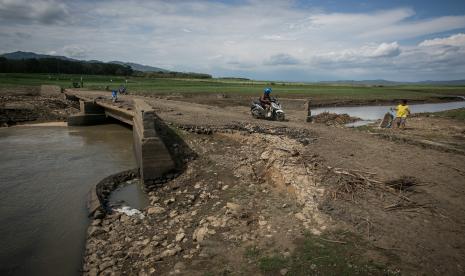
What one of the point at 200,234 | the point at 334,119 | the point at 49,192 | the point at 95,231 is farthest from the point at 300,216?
the point at 334,119

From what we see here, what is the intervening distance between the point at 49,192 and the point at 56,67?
84521 mm

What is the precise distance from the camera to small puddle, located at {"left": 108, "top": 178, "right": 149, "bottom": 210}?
28.8 feet

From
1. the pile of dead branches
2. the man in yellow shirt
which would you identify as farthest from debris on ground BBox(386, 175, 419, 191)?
the man in yellow shirt

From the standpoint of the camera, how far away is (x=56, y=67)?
8150cm

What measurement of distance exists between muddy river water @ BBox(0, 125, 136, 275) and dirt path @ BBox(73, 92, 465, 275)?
7.82ft

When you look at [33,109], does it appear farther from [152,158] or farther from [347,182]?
[347,182]

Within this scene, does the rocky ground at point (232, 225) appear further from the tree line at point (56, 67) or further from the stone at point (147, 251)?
the tree line at point (56, 67)

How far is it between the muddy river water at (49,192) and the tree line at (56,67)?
64.6 meters

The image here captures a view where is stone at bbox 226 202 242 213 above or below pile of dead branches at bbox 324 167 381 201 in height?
below

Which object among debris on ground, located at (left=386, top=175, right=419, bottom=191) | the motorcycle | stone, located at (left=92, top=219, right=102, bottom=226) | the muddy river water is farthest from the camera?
the motorcycle

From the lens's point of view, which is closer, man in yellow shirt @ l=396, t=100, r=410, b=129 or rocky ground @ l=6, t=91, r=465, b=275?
rocky ground @ l=6, t=91, r=465, b=275

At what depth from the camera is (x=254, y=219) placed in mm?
6090

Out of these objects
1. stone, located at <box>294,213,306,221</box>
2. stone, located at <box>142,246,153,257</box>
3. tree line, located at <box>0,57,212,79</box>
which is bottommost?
stone, located at <box>142,246,153,257</box>

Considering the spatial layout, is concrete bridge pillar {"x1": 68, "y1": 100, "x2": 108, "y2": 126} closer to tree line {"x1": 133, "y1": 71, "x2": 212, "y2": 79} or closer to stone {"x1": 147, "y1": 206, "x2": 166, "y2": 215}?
stone {"x1": 147, "y1": 206, "x2": 166, "y2": 215}
